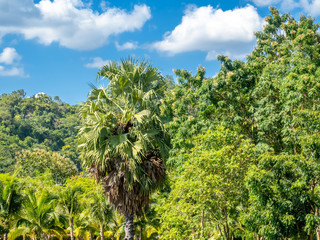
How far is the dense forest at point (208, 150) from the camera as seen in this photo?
336 inches

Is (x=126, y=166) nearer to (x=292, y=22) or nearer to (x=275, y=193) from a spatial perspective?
(x=275, y=193)

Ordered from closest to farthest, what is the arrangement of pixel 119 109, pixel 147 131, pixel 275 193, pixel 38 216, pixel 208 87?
pixel 275 193
pixel 147 131
pixel 119 109
pixel 208 87
pixel 38 216

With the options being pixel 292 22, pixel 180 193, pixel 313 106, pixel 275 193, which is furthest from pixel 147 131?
pixel 292 22

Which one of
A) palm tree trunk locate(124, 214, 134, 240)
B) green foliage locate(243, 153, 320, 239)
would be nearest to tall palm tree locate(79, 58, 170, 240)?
palm tree trunk locate(124, 214, 134, 240)

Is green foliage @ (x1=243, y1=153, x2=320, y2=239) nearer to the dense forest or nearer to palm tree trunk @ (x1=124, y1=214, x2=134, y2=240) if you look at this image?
the dense forest

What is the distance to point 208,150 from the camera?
38.3ft

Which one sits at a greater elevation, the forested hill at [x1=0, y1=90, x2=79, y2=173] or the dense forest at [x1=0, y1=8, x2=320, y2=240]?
the forested hill at [x1=0, y1=90, x2=79, y2=173]

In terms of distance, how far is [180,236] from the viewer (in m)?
11.8

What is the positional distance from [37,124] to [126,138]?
256 feet

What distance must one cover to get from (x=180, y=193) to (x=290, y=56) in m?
9.26

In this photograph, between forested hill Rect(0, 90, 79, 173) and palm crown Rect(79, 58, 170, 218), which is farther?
forested hill Rect(0, 90, 79, 173)

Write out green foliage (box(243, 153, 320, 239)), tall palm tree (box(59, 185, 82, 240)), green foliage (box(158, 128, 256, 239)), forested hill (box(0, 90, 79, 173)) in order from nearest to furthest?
green foliage (box(243, 153, 320, 239))
green foliage (box(158, 128, 256, 239))
tall palm tree (box(59, 185, 82, 240))
forested hill (box(0, 90, 79, 173))

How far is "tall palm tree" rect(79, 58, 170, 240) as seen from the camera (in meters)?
11.5

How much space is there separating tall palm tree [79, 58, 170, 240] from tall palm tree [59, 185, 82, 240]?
7.60 metres
